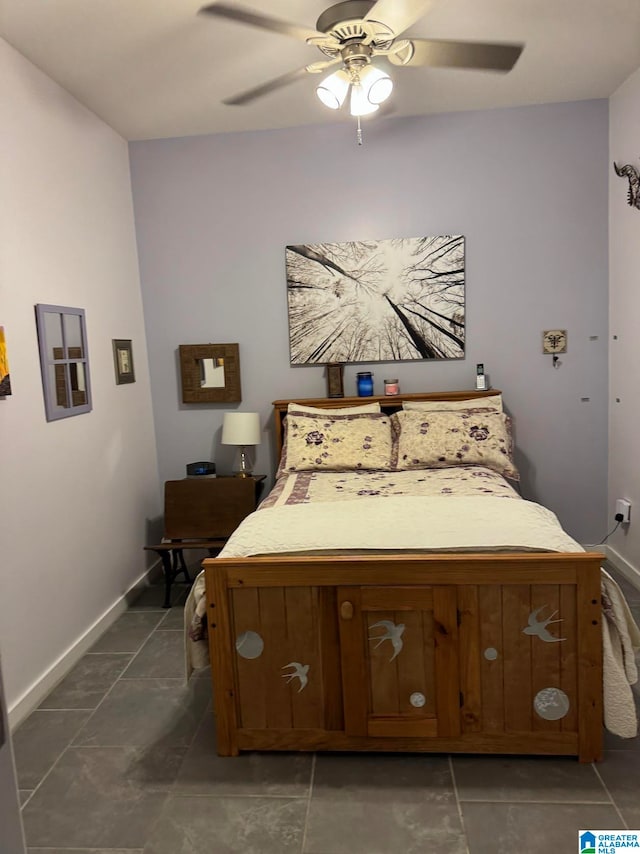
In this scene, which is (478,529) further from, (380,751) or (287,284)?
(287,284)

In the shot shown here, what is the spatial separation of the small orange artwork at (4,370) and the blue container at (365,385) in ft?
6.64

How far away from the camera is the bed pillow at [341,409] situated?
3.78 meters

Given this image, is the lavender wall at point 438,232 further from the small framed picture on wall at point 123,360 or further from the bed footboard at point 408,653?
the bed footboard at point 408,653

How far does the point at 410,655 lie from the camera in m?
2.15

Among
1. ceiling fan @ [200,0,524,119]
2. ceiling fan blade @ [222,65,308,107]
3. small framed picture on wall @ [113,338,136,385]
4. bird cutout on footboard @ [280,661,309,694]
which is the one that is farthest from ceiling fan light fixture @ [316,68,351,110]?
bird cutout on footboard @ [280,661,309,694]

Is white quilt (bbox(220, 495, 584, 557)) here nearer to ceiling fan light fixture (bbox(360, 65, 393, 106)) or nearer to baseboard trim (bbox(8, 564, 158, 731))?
baseboard trim (bbox(8, 564, 158, 731))

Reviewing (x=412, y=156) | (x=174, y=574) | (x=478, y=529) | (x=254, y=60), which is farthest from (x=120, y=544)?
(x=412, y=156)

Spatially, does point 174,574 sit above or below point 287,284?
below

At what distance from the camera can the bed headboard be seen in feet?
12.5

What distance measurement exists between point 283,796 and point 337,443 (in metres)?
1.90

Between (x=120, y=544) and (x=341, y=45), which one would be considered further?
(x=120, y=544)

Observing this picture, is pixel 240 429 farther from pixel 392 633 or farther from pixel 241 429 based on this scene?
pixel 392 633

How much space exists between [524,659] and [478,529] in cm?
45

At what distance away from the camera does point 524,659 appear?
2.10m
